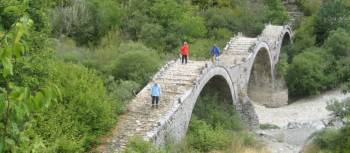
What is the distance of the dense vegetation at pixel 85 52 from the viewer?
486 cm

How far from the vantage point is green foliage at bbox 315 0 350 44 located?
48.0 meters

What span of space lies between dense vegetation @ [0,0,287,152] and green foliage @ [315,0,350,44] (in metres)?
4.75

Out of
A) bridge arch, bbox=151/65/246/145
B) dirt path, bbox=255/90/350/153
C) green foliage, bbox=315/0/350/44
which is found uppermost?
green foliage, bbox=315/0/350/44

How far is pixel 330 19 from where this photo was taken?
4875 cm

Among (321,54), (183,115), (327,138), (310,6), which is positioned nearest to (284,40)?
(310,6)

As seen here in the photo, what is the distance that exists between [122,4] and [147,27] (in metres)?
6.19

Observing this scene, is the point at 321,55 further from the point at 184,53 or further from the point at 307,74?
the point at 184,53

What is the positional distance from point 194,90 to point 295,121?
15.4 m

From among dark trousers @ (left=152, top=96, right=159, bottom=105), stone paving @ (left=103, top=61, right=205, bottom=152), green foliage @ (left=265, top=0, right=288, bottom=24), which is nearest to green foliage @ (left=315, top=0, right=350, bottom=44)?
green foliage @ (left=265, top=0, right=288, bottom=24)

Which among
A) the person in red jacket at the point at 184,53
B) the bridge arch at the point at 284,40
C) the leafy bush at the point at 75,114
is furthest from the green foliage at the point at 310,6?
the leafy bush at the point at 75,114

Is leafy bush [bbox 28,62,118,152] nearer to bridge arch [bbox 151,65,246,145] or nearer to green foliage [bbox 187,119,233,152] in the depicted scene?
bridge arch [bbox 151,65,246,145]

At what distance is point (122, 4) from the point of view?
1809 inches

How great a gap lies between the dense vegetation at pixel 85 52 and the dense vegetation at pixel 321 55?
14.1 feet

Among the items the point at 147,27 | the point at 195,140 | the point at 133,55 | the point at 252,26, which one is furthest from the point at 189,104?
the point at 252,26
